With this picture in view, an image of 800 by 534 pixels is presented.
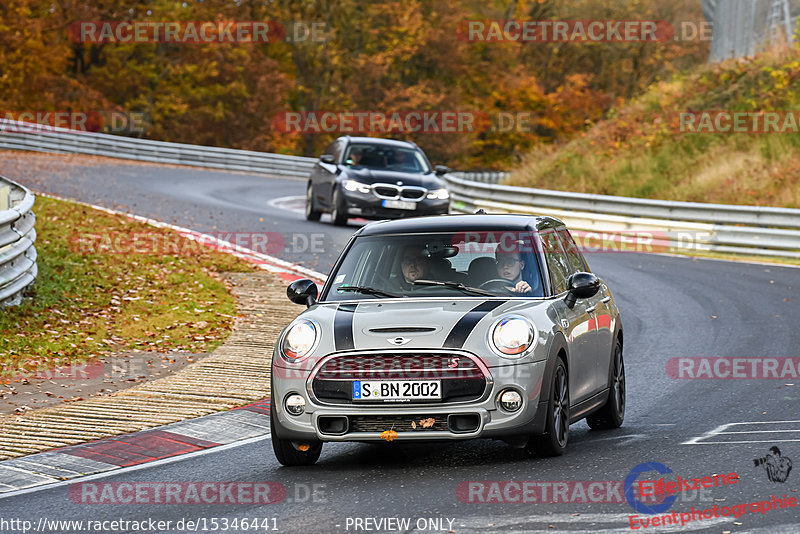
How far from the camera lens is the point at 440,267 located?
8.87m

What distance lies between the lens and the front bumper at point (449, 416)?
7.57 m

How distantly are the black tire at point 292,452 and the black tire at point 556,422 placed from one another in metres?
1.40

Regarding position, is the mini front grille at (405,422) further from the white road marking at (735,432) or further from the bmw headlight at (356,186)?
the bmw headlight at (356,186)

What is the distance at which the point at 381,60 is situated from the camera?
61375 millimetres

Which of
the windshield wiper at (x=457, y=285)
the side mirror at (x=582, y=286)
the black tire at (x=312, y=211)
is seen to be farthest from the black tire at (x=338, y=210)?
the side mirror at (x=582, y=286)

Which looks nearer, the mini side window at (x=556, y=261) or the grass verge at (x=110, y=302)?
the mini side window at (x=556, y=261)

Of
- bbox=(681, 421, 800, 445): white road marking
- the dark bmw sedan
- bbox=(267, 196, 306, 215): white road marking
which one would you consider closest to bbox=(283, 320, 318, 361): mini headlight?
bbox=(681, 421, 800, 445): white road marking

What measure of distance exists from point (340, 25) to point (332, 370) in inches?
2277

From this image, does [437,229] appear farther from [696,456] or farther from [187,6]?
[187,6]

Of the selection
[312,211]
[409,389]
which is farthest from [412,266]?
[312,211]

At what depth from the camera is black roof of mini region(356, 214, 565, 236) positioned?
9047 millimetres

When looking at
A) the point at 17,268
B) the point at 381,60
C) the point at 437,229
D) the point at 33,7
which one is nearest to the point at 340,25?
the point at 381,60

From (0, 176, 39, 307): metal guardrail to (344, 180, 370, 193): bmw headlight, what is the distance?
9627 millimetres

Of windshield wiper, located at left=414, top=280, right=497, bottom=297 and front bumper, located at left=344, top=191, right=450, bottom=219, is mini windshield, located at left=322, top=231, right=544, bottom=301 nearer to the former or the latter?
windshield wiper, located at left=414, top=280, right=497, bottom=297
